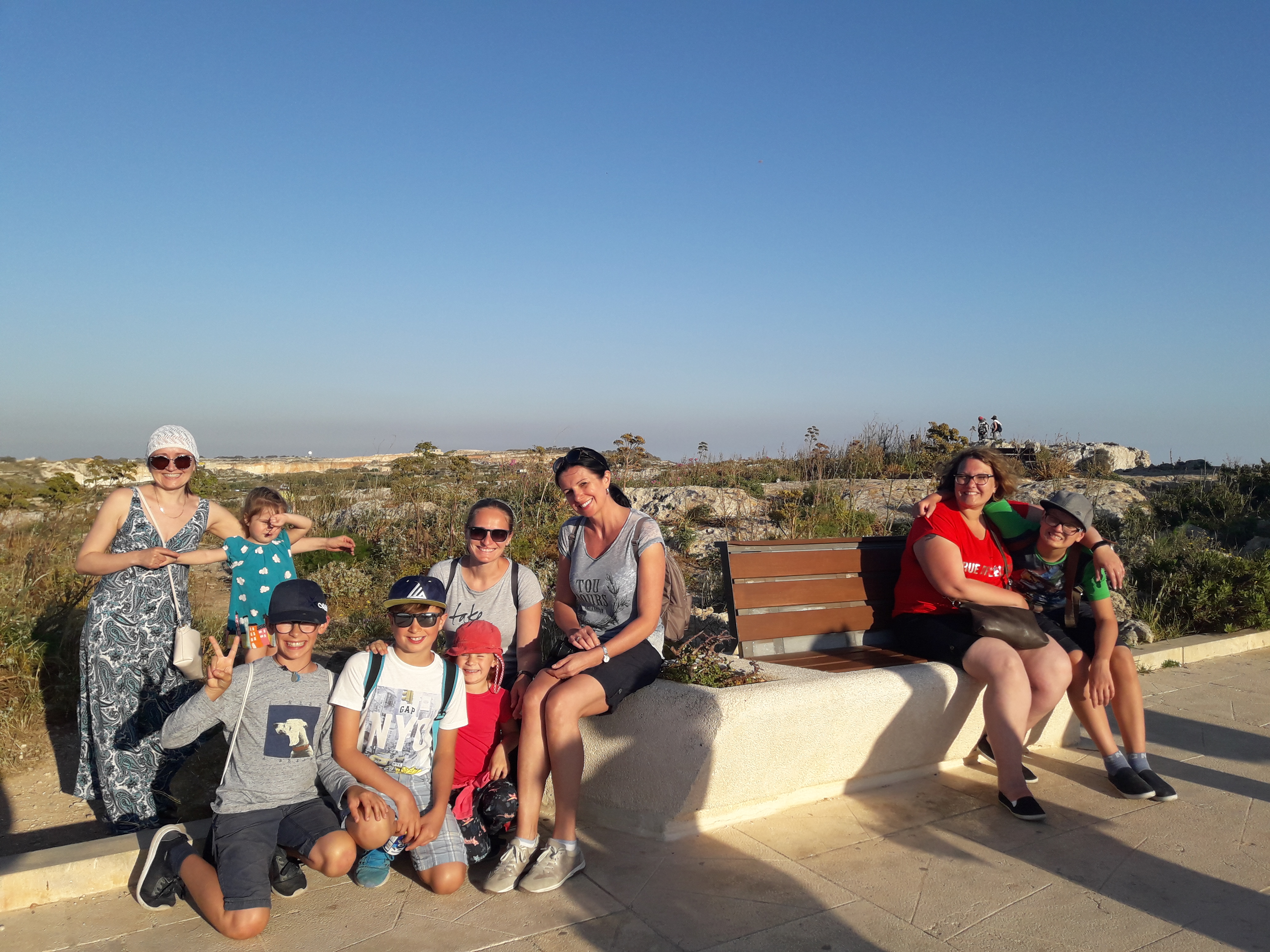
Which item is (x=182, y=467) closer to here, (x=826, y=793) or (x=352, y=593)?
(x=826, y=793)

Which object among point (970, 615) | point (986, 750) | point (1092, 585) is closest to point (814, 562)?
point (970, 615)

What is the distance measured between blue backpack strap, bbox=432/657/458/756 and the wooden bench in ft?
5.15

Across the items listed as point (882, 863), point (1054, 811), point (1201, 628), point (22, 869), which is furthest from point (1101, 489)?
point (22, 869)

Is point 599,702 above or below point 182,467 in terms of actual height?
below

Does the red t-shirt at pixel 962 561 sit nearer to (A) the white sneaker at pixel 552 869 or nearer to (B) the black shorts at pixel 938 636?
(B) the black shorts at pixel 938 636

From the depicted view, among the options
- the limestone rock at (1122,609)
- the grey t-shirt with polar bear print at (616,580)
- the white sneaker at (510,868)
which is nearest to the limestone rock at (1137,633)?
the limestone rock at (1122,609)

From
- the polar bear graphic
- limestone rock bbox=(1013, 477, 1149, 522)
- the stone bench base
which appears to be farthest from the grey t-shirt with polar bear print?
limestone rock bbox=(1013, 477, 1149, 522)

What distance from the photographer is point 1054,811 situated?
11.9 feet

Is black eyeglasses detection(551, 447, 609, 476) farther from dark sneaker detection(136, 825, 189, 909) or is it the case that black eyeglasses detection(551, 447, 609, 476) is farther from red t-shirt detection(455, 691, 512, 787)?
dark sneaker detection(136, 825, 189, 909)

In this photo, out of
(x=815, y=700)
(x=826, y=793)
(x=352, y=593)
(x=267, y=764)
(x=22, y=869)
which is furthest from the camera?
(x=352, y=593)

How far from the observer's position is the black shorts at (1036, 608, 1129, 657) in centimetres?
407

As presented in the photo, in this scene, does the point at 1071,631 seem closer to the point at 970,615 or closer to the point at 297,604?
the point at 970,615

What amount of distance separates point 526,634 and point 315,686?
897 millimetres

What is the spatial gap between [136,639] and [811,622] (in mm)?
3170
